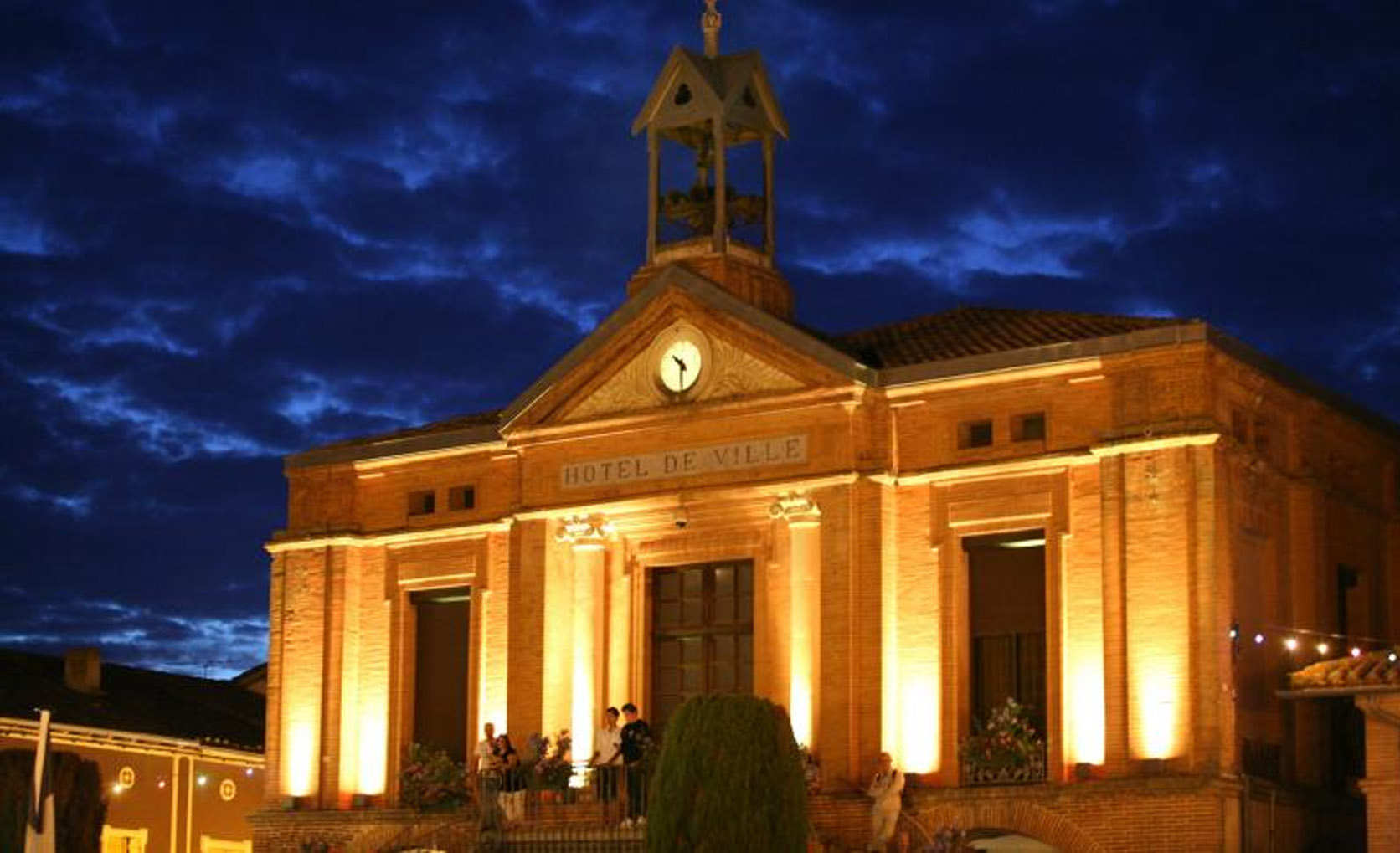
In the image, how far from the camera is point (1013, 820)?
3569 centimetres

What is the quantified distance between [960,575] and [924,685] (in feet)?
5.44

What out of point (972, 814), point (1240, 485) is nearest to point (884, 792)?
point (972, 814)

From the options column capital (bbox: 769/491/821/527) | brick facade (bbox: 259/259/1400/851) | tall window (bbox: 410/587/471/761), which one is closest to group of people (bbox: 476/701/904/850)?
brick facade (bbox: 259/259/1400/851)

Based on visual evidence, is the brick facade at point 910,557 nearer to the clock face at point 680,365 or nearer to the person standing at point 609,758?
the clock face at point 680,365

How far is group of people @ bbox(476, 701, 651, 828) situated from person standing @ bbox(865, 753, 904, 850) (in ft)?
10.9

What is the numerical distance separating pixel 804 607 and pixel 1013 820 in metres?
4.57

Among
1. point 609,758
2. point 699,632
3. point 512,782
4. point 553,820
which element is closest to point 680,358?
point 699,632

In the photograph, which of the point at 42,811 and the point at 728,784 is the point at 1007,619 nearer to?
the point at 728,784

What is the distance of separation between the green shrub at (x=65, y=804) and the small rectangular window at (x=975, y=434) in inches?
519

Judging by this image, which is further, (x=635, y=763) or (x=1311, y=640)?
(x=1311, y=640)

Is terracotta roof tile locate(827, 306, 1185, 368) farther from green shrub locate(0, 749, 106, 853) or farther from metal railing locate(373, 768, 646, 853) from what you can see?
green shrub locate(0, 749, 106, 853)

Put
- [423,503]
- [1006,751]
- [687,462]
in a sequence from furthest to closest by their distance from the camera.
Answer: [423,503], [687,462], [1006,751]

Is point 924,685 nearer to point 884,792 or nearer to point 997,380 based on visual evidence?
point 884,792

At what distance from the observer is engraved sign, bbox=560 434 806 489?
1526 inches
